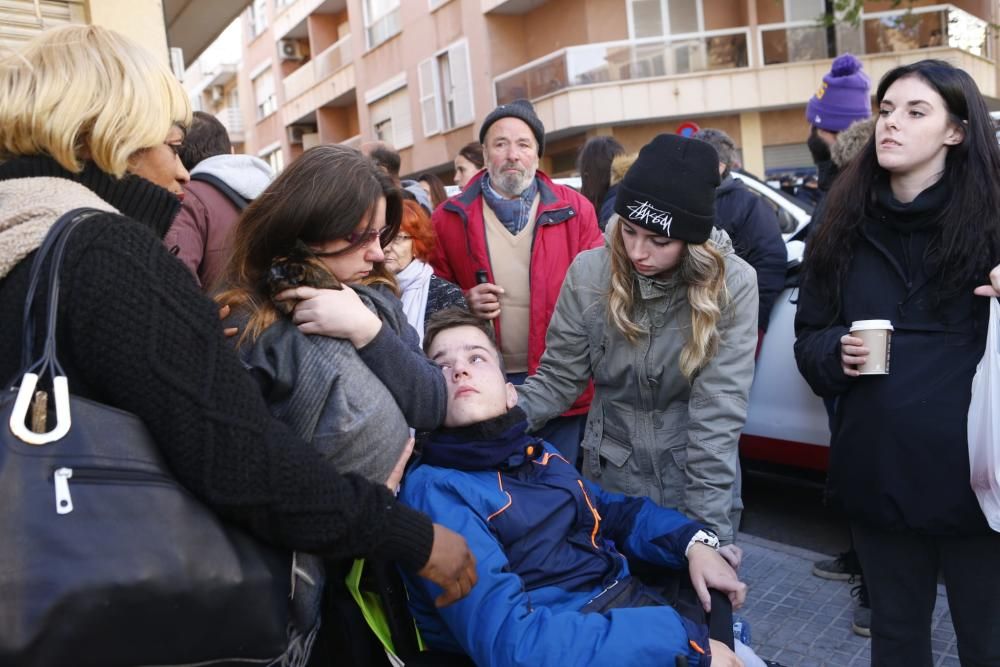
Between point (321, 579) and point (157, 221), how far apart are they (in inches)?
30.3

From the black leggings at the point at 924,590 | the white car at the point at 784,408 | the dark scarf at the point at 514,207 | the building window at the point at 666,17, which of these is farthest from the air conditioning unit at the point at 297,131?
the black leggings at the point at 924,590

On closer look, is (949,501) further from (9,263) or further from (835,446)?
(9,263)

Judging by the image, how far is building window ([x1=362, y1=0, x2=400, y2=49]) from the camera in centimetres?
2659

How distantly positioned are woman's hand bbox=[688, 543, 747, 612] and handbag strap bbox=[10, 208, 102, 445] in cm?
159

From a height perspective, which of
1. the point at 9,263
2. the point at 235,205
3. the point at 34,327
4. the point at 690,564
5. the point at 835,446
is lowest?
the point at 690,564

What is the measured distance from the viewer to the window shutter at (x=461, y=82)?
23.2 meters

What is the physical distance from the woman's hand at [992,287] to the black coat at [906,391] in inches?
2.9

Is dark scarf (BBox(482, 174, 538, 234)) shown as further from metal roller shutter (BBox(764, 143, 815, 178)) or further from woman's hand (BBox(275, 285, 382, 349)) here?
metal roller shutter (BBox(764, 143, 815, 178))

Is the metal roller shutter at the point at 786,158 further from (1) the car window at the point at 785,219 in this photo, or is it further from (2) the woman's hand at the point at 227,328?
(2) the woman's hand at the point at 227,328

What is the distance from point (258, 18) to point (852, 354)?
37602mm

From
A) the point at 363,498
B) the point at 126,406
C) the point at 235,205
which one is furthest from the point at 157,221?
the point at 235,205

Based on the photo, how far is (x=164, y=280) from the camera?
1.47 m

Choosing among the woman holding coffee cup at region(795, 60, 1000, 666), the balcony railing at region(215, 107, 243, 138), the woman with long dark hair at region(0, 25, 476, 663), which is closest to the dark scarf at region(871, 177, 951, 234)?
the woman holding coffee cup at region(795, 60, 1000, 666)

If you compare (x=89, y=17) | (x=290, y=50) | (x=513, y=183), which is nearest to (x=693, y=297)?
(x=513, y=183)
